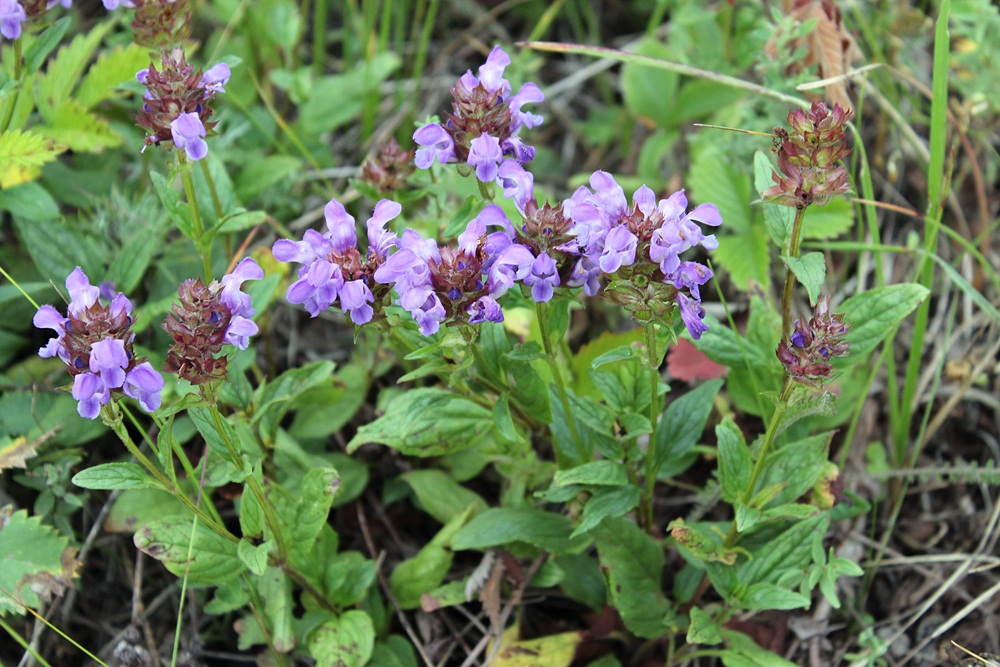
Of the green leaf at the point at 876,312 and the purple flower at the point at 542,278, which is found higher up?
the purple flower at the point at 542,278

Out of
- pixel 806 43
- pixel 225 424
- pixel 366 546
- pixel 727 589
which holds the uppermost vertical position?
pixel 806 43

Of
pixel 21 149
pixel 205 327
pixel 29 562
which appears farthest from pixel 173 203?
pixel 29 562

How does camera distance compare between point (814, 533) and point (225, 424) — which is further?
point (814, 533)

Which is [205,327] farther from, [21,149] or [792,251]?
[792,251]

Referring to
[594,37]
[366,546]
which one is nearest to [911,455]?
[366,546]

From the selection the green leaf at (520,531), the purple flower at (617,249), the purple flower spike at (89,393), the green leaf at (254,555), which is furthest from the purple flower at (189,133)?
the green leaf at (520,531)

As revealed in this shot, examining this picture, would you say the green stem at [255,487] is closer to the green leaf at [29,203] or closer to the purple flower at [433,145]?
the purple flower at [433,145]

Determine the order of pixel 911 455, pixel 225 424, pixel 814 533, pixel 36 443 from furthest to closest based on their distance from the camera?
pixel 911 455 → pixel 36 443 → pixel 814 533 → pixel 225 424

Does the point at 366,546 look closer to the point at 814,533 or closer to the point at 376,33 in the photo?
the point at 814,533
